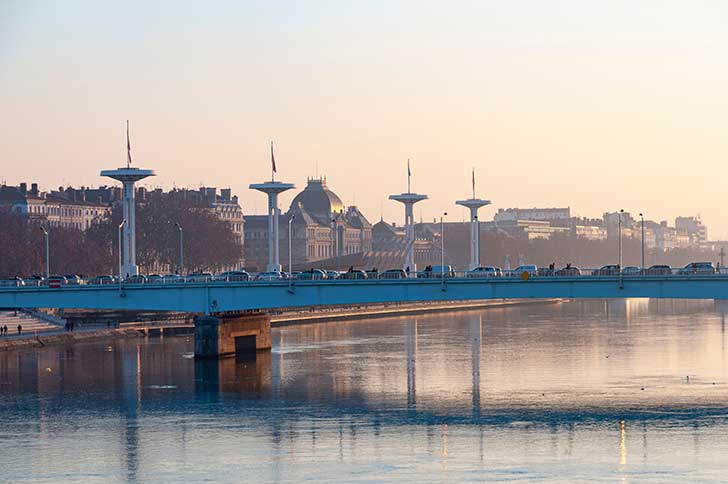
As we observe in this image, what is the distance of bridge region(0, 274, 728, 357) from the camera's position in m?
101

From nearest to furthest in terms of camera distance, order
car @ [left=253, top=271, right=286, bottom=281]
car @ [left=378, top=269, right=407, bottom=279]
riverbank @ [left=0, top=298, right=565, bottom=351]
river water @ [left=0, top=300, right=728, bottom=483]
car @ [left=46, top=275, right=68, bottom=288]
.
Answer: river water @ [left=0, top=300, right=728, bottom=483], car @ [left=378, top=269, right=407, bottom=279], car @ [left=46, top=275, right=68, bottom=288], car @ [left=253, top=271, right=286, bottom=281], riverbank @ [left=0, top=298, right=565, bottom=351]

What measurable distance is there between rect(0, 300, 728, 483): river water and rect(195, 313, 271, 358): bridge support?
71.5 inches

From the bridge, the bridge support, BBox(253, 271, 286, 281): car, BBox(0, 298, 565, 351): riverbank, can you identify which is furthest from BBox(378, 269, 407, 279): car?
BBox(0, 298, 565, 351): riverbank

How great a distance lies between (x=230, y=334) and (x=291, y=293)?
9.35 meters

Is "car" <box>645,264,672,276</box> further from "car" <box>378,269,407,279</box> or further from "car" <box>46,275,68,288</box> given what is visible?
"car" <box>46,275,68,288</box>

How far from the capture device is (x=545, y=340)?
435 ft

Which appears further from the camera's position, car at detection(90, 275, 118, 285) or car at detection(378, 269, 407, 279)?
car at detection(90, 275, 118, 285)

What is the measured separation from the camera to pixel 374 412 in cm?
8288

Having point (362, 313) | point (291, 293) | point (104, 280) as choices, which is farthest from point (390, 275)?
point (362, 313)

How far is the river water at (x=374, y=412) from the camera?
65.2 metres

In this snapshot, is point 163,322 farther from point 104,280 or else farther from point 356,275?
point 356,275

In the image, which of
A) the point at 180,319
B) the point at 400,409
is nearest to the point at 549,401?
the point at 400,409

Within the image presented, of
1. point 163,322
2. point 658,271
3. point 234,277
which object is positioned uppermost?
point 234,277

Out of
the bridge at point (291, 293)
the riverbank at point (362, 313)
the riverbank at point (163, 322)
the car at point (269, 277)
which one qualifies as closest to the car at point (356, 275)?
the bridge at point (291, 293)
